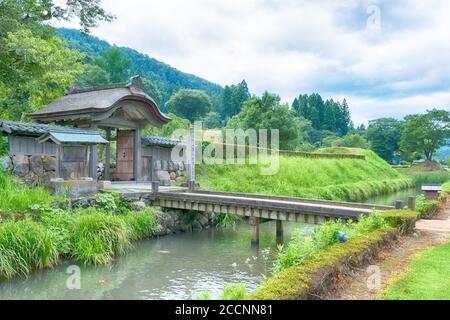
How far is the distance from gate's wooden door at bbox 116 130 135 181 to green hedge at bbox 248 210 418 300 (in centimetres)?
1364

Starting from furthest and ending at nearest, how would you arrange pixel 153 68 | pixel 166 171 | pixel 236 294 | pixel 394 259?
pixel 153 68 < pixel 166 171 < pixel 394 259 < pixel 236 294

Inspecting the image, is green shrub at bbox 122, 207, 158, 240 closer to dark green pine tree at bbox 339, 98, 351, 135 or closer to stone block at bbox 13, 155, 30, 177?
stone block at bbox 13, 155, 30, 177

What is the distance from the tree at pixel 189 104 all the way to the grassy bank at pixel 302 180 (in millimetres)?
33705

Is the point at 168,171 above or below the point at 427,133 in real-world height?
below

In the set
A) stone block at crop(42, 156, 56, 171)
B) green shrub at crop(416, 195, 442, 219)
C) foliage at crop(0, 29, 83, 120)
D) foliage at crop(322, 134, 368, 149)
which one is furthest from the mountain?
green shrub at crop(416, 195, 442, 219)

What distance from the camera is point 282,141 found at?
37844mm

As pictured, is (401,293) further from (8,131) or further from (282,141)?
(282,141)

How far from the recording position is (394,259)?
7539 millimetres

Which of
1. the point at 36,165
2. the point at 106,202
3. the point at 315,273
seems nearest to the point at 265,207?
the point at 106,202

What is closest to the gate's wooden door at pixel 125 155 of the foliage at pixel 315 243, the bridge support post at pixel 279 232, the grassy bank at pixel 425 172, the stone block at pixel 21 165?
the stone block at pixel 21 165

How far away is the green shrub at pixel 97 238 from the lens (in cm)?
1077

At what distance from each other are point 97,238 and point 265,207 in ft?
17.8

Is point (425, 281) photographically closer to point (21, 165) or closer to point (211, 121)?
point (21, 165)
